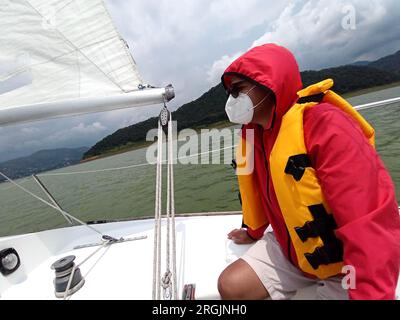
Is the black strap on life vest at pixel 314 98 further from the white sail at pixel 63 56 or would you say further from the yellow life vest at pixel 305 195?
the white sail at pixel 63 56

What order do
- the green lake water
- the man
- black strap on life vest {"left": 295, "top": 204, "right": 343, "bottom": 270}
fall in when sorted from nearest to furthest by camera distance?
the man < black strap on life vest {"left": 295, "top": 204, "right": 343, "bottom": 270} < the green lake water

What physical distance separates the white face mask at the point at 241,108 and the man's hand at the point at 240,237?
2.88ft

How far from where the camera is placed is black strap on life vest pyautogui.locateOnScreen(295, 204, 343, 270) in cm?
107

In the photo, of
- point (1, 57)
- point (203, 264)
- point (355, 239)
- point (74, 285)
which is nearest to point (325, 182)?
point (355, 239)

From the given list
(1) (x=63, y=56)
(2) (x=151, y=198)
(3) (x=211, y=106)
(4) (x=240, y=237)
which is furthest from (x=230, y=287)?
(3) (x=211, y=106)

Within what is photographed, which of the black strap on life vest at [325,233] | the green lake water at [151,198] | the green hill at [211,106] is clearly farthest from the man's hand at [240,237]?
the green hill at [211,106]

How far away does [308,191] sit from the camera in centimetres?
109

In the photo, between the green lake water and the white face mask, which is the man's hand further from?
the green lake water

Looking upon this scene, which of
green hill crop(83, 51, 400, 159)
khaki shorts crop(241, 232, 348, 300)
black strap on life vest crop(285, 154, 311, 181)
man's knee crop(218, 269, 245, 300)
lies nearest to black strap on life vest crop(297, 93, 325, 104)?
black strap on life vest crop(285, 154, 311, 181)

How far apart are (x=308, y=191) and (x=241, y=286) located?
25.0 inches

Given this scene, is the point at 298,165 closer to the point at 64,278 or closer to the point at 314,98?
the point at 314,98

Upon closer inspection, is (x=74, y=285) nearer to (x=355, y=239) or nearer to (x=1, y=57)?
(x=355, y=239)

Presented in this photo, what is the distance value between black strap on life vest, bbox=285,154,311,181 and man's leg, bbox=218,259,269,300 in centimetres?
63
